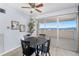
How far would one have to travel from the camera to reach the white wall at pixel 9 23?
5.82 feet

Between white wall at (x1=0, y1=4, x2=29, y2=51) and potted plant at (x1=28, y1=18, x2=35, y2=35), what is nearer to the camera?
white wall at (x1=0, y1=4, x2=29, y2=51)

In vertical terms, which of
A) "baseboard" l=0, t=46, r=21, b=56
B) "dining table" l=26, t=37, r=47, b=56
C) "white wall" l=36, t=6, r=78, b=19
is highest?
"white wall" l=36, t=6, r=78, b=19

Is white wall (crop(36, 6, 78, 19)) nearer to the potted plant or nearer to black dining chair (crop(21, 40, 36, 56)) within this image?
the potted plant

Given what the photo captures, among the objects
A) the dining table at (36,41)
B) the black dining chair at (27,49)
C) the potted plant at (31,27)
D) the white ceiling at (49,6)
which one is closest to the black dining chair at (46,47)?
the dining table at (36,41)

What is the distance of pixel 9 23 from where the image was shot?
5.93 ft

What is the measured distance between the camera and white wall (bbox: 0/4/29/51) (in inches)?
69.9

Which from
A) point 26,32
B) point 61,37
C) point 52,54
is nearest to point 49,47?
point 52,54

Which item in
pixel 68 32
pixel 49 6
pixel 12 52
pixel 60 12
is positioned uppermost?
pixel 49 6

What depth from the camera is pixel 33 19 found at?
6.23ft

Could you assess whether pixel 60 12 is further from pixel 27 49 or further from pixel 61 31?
pixel 27 49

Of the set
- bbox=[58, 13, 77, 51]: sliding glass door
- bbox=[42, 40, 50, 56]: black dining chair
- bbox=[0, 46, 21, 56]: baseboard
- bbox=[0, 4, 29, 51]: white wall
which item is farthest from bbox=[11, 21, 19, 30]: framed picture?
bbox=[58, 13, 77, 51]: sliding glass door

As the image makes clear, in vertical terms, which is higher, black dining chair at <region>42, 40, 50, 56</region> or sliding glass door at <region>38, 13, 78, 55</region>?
sliding glass door at <region>38, 13, 78, 55</region>

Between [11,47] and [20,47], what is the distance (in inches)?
6.6

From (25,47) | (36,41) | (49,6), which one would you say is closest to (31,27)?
(36,41)
